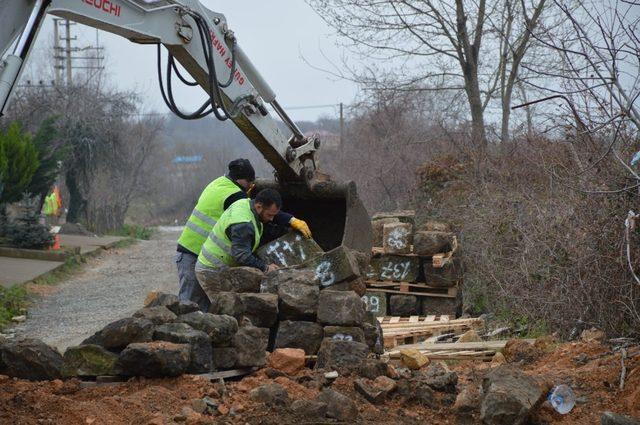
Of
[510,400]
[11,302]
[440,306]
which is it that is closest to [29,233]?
[11,302]

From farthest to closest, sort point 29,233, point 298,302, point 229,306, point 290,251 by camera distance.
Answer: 1. point 29,233
2. point 290,251
3. point 298,302
4. point 229,306

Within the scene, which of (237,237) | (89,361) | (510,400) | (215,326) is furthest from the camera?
(237,237)

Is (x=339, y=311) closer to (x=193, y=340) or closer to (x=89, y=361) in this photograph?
(x=193, y=340)

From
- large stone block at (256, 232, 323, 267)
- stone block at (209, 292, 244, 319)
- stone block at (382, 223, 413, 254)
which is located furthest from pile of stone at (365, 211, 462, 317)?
stone block at (209, 292, 244, 319)

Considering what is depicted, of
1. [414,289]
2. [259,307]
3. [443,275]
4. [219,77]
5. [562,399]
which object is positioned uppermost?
[219,77]

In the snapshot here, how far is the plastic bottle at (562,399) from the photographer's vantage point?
5.75m

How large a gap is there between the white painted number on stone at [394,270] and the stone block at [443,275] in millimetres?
289

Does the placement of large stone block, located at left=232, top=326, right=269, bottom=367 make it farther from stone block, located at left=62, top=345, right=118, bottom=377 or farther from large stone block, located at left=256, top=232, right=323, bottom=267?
large stone block, located at left=256, top=232, right=323, bottom=267

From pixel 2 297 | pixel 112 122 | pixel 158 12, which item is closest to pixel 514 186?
pixel 158 12

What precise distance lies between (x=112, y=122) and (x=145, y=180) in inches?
636

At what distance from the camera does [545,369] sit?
671 centimetres

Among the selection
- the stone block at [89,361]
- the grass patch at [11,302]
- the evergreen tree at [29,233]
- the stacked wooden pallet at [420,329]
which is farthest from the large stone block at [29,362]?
the evergreen tree at [29,233]

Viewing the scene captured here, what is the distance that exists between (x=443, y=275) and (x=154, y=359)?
23.8ft

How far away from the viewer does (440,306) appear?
12.6 m
